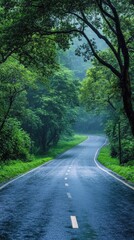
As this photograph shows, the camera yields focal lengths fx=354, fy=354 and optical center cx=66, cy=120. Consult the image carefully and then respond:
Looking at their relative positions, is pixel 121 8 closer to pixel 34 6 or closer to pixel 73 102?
pixel 34 6

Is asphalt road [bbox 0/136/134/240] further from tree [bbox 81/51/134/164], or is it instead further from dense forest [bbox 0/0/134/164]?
tree [bbox 81/51/134/164]

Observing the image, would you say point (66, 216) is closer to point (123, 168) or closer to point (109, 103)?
point (123, 168)

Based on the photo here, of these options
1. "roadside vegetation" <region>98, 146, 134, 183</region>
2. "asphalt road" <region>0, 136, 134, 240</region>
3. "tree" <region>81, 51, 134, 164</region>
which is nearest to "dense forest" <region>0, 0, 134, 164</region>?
"tree" <region>81, 51, 134, 164</region>

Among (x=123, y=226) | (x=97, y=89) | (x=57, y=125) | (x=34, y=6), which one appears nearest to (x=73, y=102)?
(x=57, y=125)

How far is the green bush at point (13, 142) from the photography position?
99.7ft

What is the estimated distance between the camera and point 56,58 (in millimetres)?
32406

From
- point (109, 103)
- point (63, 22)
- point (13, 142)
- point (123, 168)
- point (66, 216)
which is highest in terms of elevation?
point (63, 22)

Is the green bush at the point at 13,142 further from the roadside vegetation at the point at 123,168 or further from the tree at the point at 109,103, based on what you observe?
the tree at the point at 109,103

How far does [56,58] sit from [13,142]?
28.8 ft

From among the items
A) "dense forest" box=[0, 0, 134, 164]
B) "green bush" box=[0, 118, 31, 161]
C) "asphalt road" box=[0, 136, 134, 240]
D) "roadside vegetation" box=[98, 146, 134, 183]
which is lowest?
"asphalt road" box=[0, 136, 134, 240]

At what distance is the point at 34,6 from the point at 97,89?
33858 mm

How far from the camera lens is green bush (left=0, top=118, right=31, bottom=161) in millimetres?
30391

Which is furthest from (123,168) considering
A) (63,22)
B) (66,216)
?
(66,216)

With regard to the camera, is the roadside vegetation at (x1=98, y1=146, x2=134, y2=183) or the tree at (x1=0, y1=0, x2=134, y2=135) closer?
the tree at (x1=0, y1=0, x2=134, y2=135)
